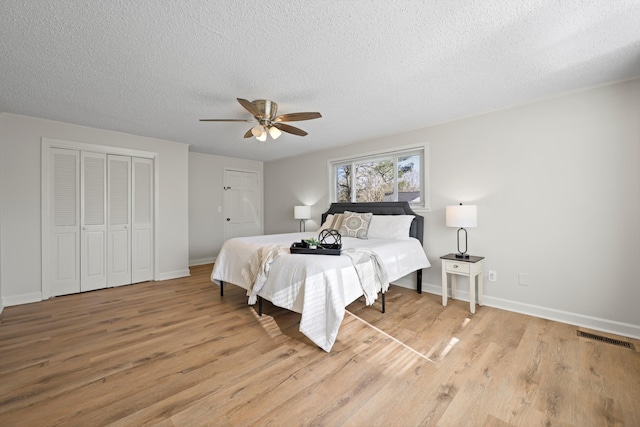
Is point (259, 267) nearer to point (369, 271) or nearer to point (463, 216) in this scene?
point (369, 271)

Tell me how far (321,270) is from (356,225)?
71.6 inches

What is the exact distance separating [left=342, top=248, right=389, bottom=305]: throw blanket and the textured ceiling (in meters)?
1.68

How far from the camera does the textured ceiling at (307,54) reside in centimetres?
167

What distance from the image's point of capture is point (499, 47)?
205cm

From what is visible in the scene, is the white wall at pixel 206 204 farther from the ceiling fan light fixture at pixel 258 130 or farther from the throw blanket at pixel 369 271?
the throw blanket at pixel 369 271

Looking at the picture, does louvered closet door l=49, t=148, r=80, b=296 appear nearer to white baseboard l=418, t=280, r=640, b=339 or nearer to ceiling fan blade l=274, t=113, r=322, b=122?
ceiling fan blade l=274, t=113, r=322, b=122

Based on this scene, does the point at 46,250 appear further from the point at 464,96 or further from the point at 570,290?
the point at 570,290

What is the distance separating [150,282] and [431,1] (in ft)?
16.9

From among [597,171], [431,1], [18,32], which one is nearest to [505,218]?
[597,171]

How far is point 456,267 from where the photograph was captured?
3219mm

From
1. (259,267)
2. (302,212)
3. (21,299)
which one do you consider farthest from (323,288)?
(21,299)

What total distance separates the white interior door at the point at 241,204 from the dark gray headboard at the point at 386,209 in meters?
2.31

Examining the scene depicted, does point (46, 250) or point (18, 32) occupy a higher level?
point (18, 32)

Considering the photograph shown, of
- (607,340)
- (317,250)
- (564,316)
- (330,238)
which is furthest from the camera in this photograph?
(330,238)
